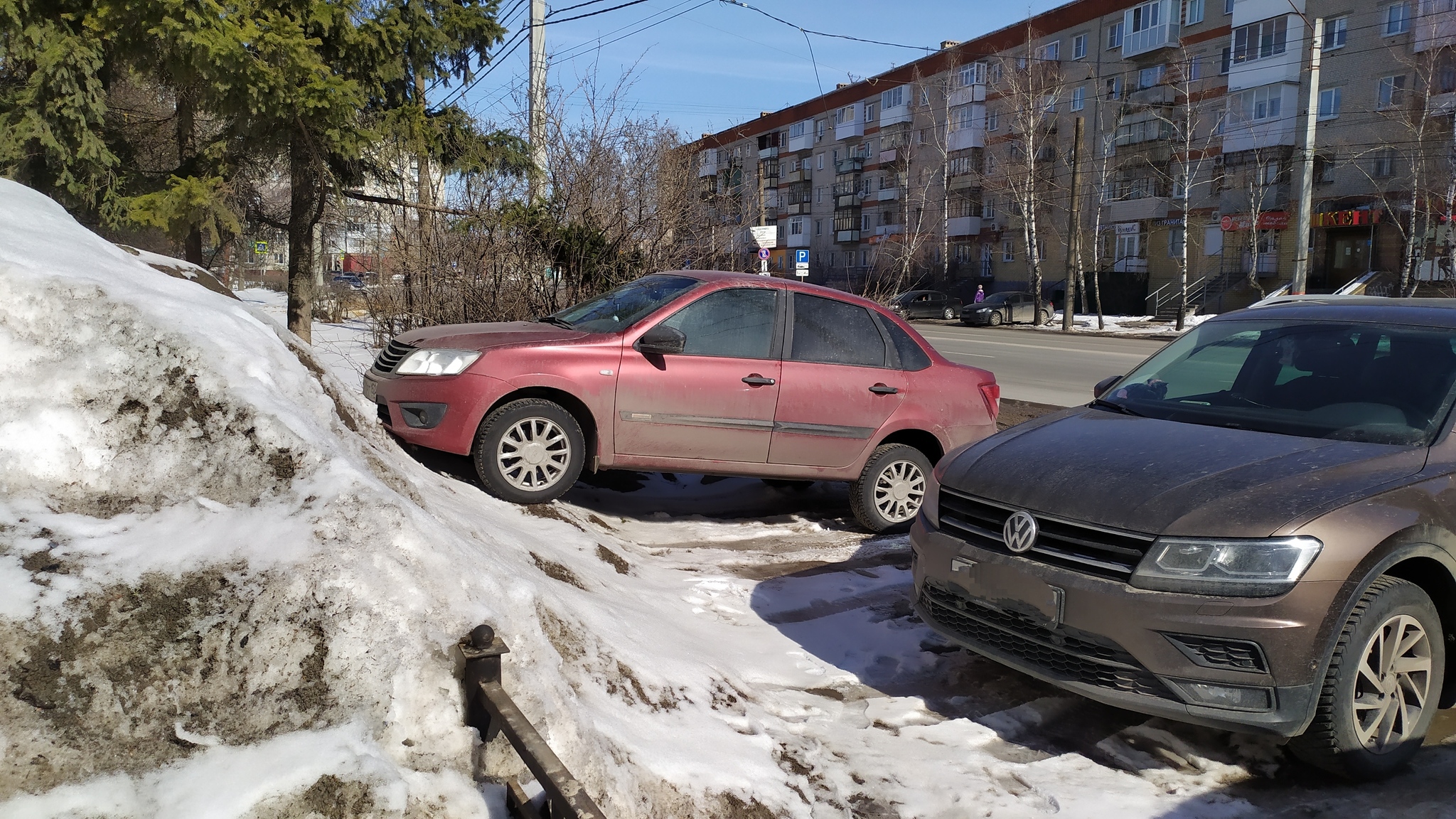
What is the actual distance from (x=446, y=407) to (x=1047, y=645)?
3822mm

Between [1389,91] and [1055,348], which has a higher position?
[1389,91]

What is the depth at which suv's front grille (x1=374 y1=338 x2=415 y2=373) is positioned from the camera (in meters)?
6.52

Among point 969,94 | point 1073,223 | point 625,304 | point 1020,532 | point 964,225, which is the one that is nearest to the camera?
point 1020,532

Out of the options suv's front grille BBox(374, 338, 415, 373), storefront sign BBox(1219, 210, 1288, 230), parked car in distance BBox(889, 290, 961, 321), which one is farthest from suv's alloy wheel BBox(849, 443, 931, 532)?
Answer: storefront sign BBox(1219, 210, 1288, 230)

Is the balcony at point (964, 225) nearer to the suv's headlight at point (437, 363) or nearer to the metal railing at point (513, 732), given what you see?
the suv's headlight at point (437, 363)

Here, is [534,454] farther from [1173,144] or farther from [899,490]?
[1173,144]

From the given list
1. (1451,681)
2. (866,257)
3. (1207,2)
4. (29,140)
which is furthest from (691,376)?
(866,257)

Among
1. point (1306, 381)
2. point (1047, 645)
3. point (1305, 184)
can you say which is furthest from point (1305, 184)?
point (1047, 645)

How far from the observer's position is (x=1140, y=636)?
3.50 metres

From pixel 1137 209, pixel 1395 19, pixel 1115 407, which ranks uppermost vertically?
pixel 1395 19

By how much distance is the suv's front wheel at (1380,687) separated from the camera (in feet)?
11.5

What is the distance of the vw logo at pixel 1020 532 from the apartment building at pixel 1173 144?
25.1 m

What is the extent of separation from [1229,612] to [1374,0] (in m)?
43.8

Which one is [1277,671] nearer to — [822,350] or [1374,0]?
[822,350]
